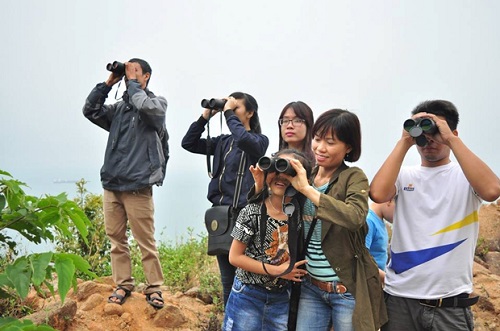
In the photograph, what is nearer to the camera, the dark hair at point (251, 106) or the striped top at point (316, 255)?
the striped top at point (316, 255)

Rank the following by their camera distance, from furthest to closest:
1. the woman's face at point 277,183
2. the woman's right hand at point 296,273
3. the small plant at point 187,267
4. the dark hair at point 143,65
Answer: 1. the small plant at point 187,267
2. the dark hair at point 143,65
3. the woman's face at point 277,183
4. the woman's right hand at point 296,273

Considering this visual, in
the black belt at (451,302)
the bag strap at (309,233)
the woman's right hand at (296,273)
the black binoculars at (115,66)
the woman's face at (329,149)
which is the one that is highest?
the black binoculars at (115,66)

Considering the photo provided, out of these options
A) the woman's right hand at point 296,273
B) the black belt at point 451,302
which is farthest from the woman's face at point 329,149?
the black belt at point 451,302

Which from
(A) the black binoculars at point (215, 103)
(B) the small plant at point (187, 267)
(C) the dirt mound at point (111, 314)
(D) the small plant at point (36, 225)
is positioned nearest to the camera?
(D) the small plant at point (36, 225)

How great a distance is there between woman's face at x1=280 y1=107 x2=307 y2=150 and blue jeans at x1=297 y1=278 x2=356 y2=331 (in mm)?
1199

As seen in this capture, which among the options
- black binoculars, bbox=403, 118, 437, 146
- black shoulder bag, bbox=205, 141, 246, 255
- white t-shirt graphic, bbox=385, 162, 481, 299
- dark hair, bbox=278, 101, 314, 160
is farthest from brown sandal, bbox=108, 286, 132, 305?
black binoculars, bbox=403, 118, 437, 146

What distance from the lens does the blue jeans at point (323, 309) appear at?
2.59 meters

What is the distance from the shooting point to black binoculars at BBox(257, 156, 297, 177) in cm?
255

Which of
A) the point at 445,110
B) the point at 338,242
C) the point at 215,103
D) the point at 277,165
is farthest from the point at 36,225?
the point at 215,103

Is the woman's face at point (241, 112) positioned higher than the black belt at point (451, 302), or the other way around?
the woman's face at point (241, 112)

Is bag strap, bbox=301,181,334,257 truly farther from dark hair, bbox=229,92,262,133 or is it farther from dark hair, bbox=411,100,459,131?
dark hair, bbox=229,92,262,133

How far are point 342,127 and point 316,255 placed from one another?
2.08 feet

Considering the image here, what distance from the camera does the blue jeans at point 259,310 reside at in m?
2.72

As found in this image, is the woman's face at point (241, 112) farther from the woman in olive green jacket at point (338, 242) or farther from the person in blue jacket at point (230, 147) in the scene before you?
the woman in olive green jacket at point (338, 242)
